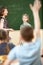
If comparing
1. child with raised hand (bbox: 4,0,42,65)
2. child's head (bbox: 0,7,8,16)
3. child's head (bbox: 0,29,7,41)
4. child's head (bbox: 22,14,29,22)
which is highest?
child's head (bbox: 0,7,8,16)

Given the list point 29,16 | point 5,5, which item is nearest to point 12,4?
point 5,5

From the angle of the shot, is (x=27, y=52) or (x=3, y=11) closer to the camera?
(x=27, y=52)

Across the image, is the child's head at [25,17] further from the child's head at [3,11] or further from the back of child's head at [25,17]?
the child's head at [3,11]

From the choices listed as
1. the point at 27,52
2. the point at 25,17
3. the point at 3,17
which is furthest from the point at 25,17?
the point at 27,52

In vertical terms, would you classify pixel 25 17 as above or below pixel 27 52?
above

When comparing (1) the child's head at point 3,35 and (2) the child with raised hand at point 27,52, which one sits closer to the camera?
(2) the child with raised hand at point 27,52

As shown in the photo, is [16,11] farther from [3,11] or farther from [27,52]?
[27,52]

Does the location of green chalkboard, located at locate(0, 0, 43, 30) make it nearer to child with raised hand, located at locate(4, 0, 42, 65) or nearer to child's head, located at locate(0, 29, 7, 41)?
child's head, located at locate(0, 29, 7, 41)

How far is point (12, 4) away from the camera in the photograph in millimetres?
1480

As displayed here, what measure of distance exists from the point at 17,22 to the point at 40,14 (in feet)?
0.63

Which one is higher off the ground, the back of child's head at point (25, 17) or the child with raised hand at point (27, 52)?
the back of child's head at point (25, 17)

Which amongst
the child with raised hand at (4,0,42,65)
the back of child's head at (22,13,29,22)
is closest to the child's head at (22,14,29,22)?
the back of child's head at (22,13,29,22)

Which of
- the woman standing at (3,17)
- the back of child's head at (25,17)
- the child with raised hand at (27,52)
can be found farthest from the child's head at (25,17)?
the child with raised hand at (27,52)

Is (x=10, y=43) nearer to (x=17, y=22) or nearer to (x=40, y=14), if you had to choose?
(x=17, y=22)
